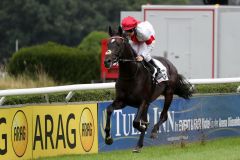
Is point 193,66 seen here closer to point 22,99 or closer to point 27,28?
point 22,99

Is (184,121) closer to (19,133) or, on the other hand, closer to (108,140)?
(108,140)

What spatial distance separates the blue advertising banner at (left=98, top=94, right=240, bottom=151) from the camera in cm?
1310

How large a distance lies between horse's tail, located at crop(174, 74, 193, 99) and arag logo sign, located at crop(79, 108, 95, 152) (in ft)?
6.21

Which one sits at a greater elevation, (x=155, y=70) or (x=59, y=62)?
(x=155, y=70)

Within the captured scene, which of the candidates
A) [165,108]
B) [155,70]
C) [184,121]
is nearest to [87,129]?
[155,70]

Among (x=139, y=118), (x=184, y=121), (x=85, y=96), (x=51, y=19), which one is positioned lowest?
(x=184, y=121)

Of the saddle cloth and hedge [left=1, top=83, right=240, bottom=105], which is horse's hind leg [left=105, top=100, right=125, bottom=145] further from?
the saddle cloth

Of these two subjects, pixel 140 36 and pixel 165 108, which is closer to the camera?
pixel 140 36

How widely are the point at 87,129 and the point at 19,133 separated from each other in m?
1.37

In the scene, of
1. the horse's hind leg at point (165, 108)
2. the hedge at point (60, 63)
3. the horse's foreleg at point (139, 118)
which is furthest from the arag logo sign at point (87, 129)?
the hedge at point (60, 63)

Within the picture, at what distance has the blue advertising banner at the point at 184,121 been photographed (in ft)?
43.0

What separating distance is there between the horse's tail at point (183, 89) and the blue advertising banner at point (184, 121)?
0.34 meters

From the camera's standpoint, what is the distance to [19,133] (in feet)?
37.4

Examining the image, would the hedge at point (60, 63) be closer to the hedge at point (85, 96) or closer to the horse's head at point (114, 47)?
the hedge at point (85, 96)
